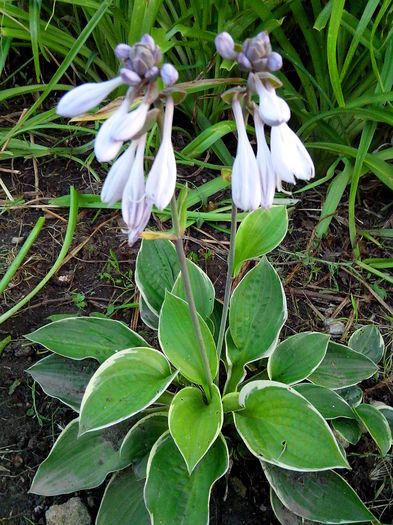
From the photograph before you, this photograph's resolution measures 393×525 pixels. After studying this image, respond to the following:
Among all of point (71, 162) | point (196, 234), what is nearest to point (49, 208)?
point (71, 162)

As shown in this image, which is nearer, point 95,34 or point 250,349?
point 250,349

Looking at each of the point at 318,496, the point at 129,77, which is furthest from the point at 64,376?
the point at 129,77

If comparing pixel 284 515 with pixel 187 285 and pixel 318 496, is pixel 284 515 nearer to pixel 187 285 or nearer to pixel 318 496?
pixel 318 496

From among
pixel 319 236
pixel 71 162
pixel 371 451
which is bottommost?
pixel 371 451

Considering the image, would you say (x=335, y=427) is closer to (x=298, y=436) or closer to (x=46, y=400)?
(x=298, y=436)

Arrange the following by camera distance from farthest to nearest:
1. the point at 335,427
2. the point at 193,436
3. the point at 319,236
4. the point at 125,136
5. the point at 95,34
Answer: the point at 95,34, the point at 319,236, the point at 335,427, the point at 193,436, the point at 125,136

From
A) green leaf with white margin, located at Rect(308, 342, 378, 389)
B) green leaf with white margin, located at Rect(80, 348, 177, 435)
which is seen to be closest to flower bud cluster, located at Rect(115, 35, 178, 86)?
green leaf with white margin, located at Rect(80, 348, 177, 435)

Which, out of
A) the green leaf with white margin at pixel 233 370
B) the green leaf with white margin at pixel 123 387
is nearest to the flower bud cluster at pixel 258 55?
the green leaf with white margin at pixel 123 387
